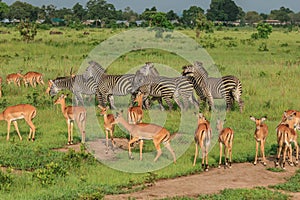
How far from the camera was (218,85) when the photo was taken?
50.2 ft

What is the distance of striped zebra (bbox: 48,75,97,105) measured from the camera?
1503 cm

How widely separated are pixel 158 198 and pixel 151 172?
130 cm

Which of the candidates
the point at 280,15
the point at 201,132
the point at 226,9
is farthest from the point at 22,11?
the point at 201,132

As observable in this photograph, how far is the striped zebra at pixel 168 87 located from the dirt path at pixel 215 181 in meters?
5.03

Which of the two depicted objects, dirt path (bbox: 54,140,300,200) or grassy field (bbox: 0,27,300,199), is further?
grassy field (bbox: 0,27,300,199)

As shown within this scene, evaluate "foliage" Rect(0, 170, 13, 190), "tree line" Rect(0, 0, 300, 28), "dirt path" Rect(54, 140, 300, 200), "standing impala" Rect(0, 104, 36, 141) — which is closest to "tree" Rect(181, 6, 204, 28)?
"tree line" Rect(0, 0, 300, 28)

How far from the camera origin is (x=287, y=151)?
10.2 m

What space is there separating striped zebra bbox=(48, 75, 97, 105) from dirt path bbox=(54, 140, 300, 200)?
5411 millimetres

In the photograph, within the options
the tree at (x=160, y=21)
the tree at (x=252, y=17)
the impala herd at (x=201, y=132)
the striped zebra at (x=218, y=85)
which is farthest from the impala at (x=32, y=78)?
the tree at (x=252, y=17)

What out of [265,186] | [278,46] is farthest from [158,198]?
[278,46]

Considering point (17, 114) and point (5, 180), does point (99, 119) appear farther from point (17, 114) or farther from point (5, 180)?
point (5, 180)

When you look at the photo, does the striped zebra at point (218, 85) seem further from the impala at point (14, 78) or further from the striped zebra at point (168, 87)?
the impala at point (14, 78)

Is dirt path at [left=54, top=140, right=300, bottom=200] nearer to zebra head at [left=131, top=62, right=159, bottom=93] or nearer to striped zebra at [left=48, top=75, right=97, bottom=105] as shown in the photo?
zebra head at [left=131, top=62, right=159, bottom=93]

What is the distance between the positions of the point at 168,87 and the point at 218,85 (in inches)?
62.8
